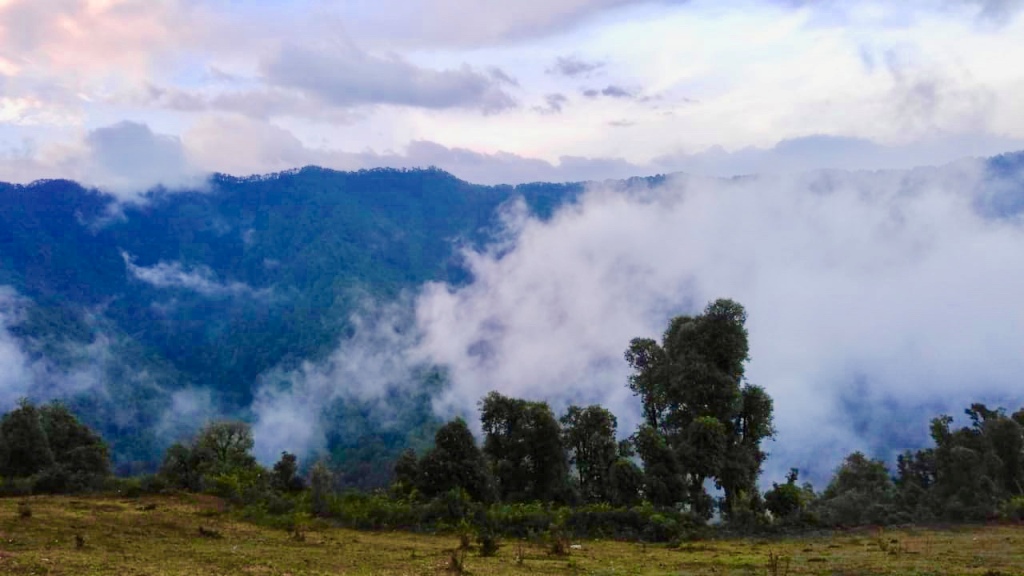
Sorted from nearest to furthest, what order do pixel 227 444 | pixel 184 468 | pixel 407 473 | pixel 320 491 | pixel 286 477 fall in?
pixel 320 491 < pixel 407 473 < pixel 286 477 < pixel 184 468 < pixel 227 444

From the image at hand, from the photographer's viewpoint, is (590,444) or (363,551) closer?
Answer: (363,551)

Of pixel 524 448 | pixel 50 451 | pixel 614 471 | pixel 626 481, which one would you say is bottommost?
pixel 626 481

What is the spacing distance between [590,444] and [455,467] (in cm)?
975

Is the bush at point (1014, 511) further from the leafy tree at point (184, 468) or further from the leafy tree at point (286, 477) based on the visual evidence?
the leafy tree at point (184, 468)

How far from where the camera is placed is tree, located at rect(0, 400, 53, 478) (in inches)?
1650

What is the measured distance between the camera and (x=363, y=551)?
27.8 metres

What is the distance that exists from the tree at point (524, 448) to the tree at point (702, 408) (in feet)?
19.8

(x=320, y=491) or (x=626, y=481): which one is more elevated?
(x=626, y=481)

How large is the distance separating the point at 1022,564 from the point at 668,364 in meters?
26.7

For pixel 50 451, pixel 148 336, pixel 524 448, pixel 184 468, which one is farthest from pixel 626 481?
pixel 148 336

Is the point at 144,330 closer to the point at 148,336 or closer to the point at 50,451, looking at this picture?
the point at 148,336

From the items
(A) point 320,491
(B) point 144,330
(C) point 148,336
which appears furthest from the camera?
(B) point 144,330

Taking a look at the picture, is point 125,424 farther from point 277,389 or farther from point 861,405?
point 861,405

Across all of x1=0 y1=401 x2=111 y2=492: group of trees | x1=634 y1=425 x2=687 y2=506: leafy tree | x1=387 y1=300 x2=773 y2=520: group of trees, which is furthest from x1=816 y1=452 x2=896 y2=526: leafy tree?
x1=0 y1=401 x2=111 y2=492: group of trees
